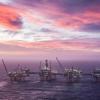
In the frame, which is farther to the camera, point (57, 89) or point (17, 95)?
point (57, 89)

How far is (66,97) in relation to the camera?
16862cm

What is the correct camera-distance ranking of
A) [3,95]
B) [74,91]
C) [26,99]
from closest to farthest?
[26,99]
[3,95]
[74,91]

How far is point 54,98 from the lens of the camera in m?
166

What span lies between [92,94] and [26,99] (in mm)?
39387

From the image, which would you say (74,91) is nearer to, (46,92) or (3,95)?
(46,92)

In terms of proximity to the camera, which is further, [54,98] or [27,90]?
[27,90]

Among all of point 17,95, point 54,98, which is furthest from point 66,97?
point 17,95

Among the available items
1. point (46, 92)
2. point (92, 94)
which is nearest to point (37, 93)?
point (46, 92)

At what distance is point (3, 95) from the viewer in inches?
6949

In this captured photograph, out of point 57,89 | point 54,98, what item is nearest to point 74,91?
point 57,89

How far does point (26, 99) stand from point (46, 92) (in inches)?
1014

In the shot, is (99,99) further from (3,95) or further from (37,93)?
(3,95)

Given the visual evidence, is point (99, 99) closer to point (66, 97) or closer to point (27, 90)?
point (66, 97)

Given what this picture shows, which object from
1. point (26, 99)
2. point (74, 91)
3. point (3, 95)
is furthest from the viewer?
point (74, 91)
